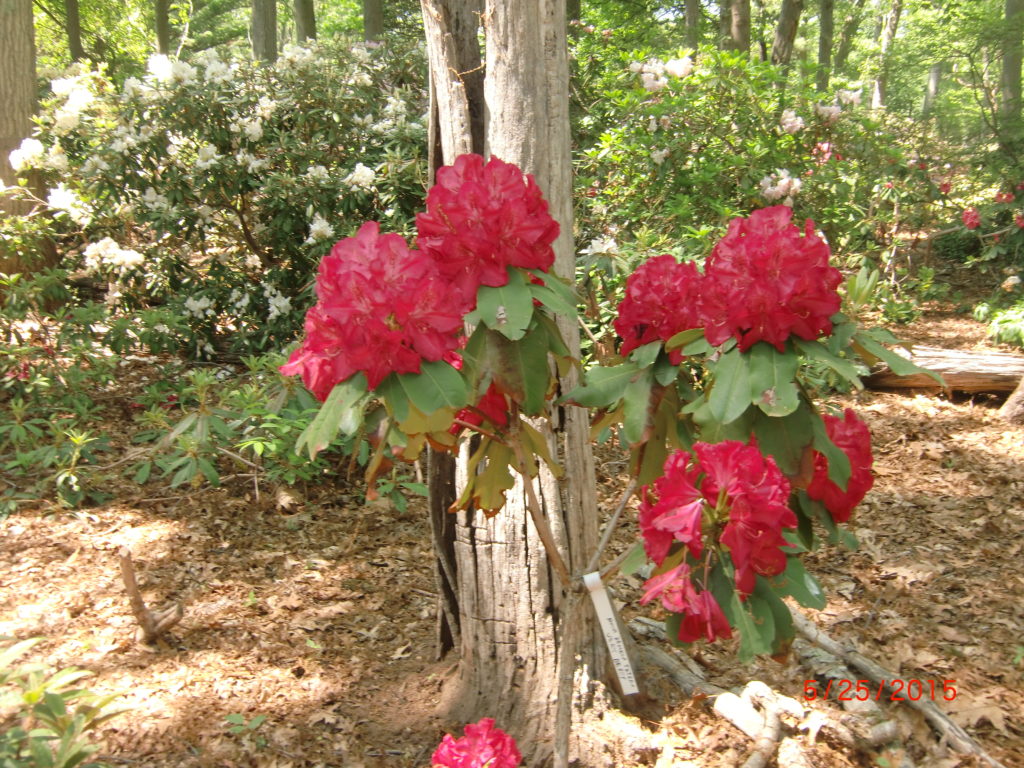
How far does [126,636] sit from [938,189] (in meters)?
7.87

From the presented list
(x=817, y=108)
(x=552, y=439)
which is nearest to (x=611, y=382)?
(x=552, y=439)

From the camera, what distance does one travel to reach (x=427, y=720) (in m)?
2.52

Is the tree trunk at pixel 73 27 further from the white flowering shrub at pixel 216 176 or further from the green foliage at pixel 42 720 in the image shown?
the green foliage at pixel 42 720

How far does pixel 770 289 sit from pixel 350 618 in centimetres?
229

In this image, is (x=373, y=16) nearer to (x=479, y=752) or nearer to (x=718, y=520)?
(x=479, y=752)

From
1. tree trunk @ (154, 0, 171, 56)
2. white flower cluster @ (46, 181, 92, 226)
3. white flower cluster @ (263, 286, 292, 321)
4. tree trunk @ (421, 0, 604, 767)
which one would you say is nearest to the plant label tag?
tree trunk @ (421, 0, 604, 767)

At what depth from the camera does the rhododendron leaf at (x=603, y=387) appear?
1.59 m

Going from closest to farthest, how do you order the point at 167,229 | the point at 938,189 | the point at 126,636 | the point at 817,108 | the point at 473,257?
1. the point at 473,257
2. the point at 126,636
3. the point at 167,229
4. the point at 817,108
5. the point at 938,189

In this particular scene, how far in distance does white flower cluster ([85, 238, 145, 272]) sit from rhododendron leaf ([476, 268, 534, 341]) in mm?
4255

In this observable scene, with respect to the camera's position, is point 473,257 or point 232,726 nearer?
point 473,257

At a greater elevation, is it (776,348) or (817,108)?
(817,108)

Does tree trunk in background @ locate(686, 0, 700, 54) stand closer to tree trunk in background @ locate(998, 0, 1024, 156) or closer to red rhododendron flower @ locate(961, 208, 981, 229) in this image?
tree trunk in background @ locate(998, 0, 1024, 156)

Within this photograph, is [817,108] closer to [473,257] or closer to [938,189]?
[938,189]

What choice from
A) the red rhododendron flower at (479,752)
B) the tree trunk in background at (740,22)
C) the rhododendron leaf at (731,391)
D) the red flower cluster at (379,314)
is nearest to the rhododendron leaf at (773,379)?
the rhododendron leaf at (731,391)
